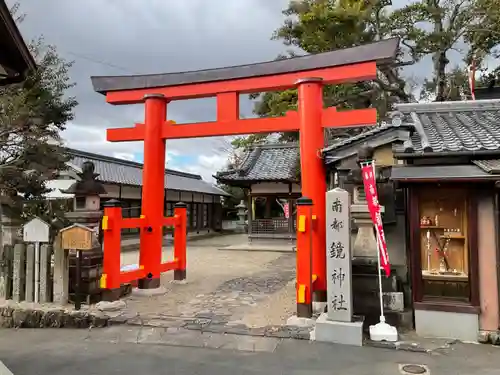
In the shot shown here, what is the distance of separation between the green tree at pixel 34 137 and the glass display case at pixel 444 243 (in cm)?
903

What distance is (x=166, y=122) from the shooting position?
947cm

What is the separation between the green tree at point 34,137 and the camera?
10297 mm

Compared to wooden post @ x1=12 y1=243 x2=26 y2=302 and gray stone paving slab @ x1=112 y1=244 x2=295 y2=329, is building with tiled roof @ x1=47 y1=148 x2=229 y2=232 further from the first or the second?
wooden post @ x1=12 y1=243 x2=26 y2=302

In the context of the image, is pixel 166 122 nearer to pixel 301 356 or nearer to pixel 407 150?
pixel 407 150

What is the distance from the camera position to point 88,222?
8.57m

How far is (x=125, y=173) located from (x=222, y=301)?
16587 mm

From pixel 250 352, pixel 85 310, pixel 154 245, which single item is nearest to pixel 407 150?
pixel 250 352

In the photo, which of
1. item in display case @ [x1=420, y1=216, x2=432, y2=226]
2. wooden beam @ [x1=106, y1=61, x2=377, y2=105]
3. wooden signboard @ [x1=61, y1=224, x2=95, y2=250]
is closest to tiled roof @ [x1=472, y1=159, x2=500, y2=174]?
item in display case @ [x1=420, y1=216, x2=432, y2=226]

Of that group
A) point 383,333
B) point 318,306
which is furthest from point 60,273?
point 383,333

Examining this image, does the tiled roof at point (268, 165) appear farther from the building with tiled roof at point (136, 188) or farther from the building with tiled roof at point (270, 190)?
the building with tiled roof at point (136, 188)

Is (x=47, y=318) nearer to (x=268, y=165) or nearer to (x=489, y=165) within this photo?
(x=489, y=165)

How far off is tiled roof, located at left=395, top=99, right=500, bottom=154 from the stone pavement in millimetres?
3807

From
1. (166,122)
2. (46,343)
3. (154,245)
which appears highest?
(166,122)

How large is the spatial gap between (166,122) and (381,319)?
6.25m
